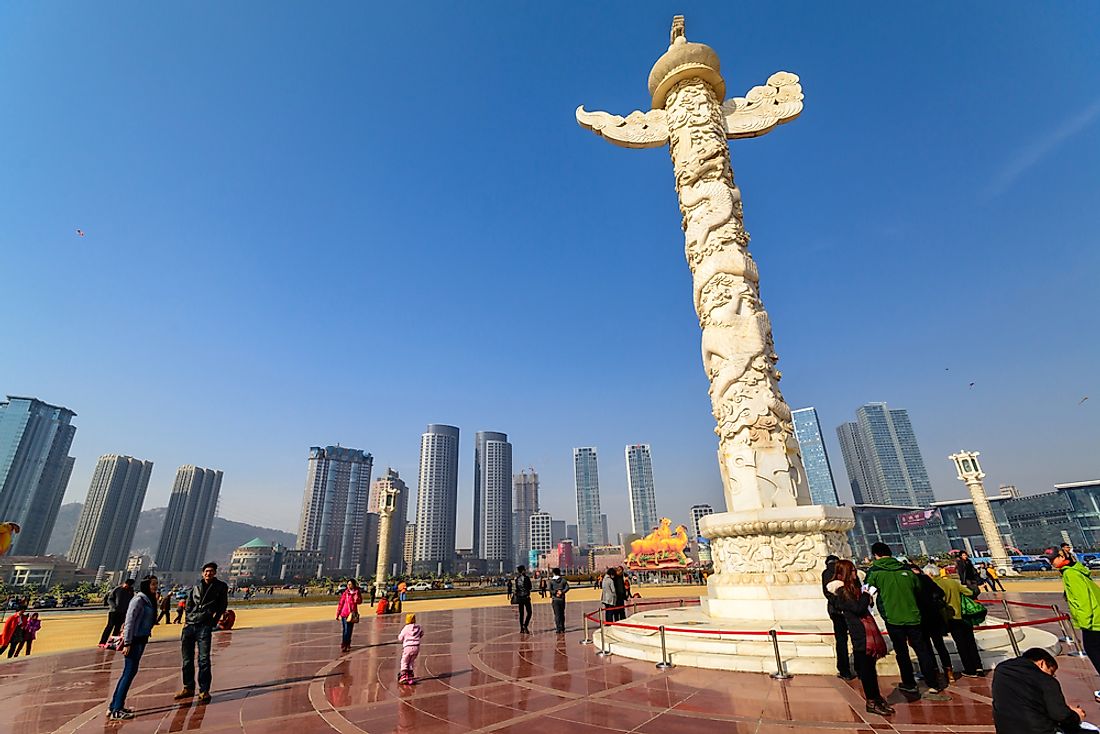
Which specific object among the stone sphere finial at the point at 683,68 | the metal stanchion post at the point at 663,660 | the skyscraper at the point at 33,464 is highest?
the skyscraper at the point at 33,464

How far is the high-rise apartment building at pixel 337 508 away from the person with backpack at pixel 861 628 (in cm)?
12280

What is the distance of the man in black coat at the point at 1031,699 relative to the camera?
8.84ft

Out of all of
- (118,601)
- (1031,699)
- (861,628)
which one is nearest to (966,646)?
(861,628)

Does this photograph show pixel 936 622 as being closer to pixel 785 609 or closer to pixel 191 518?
pixel 785 609

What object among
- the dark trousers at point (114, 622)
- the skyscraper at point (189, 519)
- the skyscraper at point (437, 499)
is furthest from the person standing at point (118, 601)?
the skyscraper at point (189, 519)

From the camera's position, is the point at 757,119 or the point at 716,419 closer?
the point at 716,419

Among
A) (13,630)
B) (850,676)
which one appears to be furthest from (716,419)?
(13,630)

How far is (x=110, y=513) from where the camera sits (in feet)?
347

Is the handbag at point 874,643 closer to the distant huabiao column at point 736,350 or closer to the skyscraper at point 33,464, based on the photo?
the distant huabiao column at point 736,350

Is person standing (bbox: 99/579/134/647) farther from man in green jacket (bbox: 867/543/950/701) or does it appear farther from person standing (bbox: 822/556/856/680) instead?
man in green jacket (bbox: 867/543/950/701)

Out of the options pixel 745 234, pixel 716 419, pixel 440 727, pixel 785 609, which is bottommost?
pixel 440 727

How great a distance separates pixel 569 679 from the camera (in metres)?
5.98

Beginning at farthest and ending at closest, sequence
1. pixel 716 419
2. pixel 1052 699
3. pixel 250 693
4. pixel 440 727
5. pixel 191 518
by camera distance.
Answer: pixel 191 518
pixel 716 419
pixel 250 693
pixel 440 727
pixel 1052 699

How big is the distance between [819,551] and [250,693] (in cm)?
824
